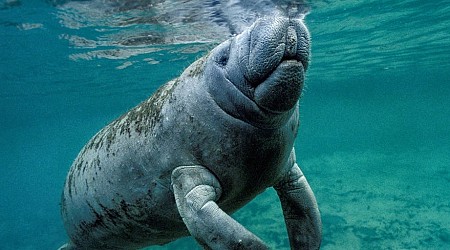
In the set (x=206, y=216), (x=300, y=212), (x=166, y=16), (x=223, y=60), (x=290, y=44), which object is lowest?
(x=300, y=212)

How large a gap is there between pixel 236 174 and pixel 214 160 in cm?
20

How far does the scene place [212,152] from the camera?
2.47 m

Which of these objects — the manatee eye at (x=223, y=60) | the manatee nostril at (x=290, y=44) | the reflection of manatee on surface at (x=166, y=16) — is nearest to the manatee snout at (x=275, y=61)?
the manatee nostril at (x=290, y=44)

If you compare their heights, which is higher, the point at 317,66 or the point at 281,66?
the point at 281,66

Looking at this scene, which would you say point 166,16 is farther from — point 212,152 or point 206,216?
point 206,216

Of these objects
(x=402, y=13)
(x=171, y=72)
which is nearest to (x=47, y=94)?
(x=171, y=72)

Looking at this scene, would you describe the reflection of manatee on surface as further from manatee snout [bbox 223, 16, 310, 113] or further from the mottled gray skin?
manatee snout [bbox 223, 16, 310, 113]

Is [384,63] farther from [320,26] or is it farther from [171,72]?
[171,72]

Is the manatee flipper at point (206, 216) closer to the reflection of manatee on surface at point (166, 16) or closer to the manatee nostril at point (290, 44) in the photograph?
the manatee nostril at point (290, 44)

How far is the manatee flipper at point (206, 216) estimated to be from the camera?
2.22m

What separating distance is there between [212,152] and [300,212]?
1422 millimetres

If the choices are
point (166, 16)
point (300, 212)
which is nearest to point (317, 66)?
point (166, 16)

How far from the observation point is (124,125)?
317 centimetres

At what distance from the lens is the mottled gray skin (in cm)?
218
